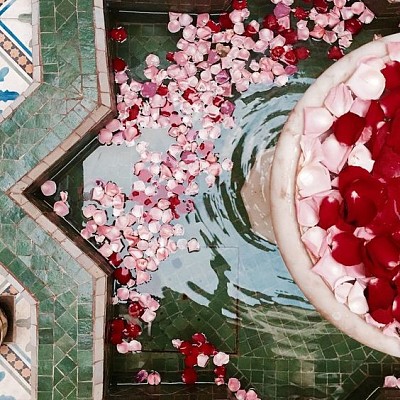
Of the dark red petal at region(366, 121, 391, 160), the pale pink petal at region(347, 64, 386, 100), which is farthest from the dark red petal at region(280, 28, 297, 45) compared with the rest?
the dark red petal at region(366, 121, 391, 160)

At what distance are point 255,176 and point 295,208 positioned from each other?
0.80m

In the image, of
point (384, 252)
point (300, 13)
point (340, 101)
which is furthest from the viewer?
point (300, 13)

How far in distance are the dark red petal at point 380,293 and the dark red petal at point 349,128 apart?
34 cm

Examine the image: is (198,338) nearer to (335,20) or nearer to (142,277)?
(142,277)

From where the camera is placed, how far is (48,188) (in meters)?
2.41

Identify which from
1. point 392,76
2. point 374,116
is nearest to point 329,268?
point 374,116

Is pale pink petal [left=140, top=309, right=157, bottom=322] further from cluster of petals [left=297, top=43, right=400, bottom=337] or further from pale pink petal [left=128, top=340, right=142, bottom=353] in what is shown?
cluster of petals [left=297, top=43, right=400, bottom=337]

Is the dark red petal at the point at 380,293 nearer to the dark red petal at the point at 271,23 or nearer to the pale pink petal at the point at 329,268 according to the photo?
the pale pink petal at the point at 329,268

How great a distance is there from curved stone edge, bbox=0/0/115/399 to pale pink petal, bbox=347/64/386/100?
99 cm

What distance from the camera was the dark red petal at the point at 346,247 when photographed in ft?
4.96

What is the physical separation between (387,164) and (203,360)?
1235 millimetres

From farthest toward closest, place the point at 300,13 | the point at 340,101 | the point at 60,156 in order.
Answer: the point at 300,13 < the point at 60,156 < the point at 340,101

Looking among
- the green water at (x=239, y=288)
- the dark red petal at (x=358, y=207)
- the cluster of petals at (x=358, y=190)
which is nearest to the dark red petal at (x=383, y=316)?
the cluster of petals at (x=358, y=190)

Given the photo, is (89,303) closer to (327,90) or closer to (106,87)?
(106,87)
